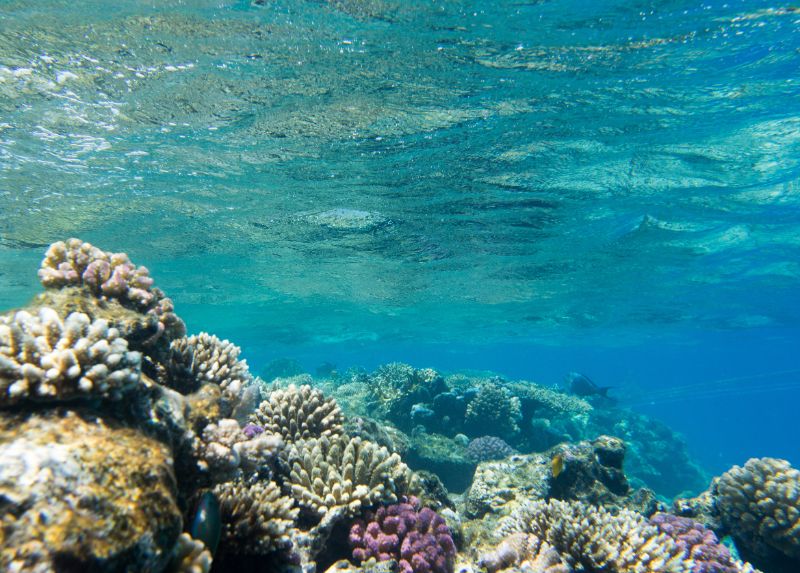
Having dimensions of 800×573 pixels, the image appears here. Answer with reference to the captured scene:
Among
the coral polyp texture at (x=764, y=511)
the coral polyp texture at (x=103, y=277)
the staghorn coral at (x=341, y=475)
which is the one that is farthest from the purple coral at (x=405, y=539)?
the coral polyp texture at (x=764, y=511)

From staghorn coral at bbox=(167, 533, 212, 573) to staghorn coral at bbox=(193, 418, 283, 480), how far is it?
806 mm

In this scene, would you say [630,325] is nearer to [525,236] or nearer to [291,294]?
[525,236]

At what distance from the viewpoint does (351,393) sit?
713 inches

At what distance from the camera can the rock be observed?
1701 millimetres

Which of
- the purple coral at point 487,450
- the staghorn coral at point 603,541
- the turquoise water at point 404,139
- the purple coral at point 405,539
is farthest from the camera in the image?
the purple coral at point 487,450

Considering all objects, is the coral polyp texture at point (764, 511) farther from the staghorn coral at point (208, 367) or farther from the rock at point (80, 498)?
the rock at point (80, 498)

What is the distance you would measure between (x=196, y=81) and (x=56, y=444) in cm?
1032

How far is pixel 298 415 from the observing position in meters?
6.10

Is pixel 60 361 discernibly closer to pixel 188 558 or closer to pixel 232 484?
pixel 188 558

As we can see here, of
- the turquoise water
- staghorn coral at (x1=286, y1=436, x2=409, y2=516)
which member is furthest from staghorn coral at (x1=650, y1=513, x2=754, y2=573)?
the turquoise water

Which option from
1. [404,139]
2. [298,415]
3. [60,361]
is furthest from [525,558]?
[404,139]

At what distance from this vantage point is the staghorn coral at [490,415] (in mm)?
15227

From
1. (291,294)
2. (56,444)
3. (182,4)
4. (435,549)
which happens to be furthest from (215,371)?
(291,294)

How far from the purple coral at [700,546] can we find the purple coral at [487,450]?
571 cm
